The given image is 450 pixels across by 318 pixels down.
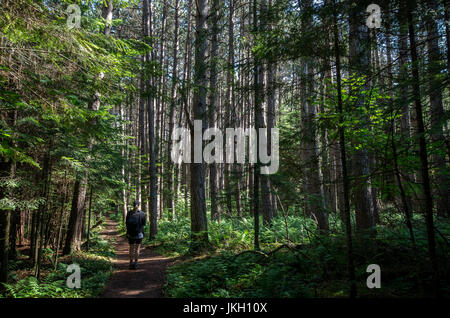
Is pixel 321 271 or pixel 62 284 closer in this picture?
pixel 321 271

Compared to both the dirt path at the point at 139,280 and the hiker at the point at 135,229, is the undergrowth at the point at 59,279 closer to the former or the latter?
the dirt path at the point at 139,280

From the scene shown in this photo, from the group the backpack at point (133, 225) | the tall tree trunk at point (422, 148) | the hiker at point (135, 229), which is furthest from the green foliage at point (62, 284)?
the tall tree trunk at point (422, 148)

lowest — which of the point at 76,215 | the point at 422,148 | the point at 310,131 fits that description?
the point at 76,215

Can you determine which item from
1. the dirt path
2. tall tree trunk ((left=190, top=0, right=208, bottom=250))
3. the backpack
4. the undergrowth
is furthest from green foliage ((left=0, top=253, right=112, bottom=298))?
tall tree trunk ((left=190, top=0, right=208, bottom=250))

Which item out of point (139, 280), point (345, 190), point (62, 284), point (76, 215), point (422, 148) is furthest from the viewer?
point (76, 215)

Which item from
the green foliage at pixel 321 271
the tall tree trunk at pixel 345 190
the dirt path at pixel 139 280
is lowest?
the dirt path at pixel 139 280

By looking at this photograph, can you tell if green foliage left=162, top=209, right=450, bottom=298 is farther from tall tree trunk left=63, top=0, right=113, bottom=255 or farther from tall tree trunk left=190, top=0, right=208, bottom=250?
tall tree trunk left=63, top=0, right=113, bottom=255

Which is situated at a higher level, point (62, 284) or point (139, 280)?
point (62, 284)

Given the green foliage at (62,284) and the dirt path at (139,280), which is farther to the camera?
the dirt path at (139,280)

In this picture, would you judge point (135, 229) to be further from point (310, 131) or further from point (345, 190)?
point (345, 190)

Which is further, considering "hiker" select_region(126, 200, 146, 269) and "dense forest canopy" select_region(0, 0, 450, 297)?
"hiker" select_region(126, 200, 146, 269)

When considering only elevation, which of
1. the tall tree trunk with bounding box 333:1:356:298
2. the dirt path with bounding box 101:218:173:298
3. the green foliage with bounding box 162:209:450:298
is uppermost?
the tall tree trunk with bounding box 333:1:356:298

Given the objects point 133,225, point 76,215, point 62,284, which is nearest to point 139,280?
point 133,225
